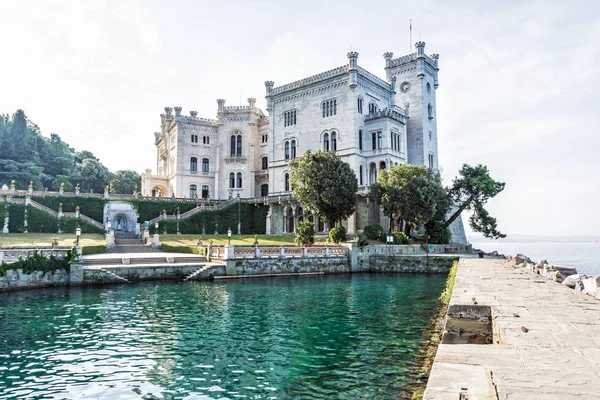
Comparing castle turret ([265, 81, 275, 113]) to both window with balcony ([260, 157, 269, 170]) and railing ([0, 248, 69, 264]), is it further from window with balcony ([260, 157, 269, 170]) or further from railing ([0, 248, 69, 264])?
railing ([0, 248, 69, 264])

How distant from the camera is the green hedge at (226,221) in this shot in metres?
51.8

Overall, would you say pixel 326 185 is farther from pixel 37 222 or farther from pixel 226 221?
pixel 37 222

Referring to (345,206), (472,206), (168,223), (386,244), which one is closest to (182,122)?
(168,223)

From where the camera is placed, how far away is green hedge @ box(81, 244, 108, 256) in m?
34.2

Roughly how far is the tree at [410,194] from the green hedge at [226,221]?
19.0m

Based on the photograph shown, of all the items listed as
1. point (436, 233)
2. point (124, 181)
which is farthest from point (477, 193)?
point (124, 181)

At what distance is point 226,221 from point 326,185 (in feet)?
60.8

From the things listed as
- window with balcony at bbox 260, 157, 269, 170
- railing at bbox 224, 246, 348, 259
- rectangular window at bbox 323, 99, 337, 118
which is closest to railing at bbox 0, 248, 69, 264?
railing at bbox 224, 246, 348, 259

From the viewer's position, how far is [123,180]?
270 ft

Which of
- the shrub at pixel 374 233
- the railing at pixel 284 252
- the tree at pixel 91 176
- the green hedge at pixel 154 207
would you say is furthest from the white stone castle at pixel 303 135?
the tree at pixel 91 176

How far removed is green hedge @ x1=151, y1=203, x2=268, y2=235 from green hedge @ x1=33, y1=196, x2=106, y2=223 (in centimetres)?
734

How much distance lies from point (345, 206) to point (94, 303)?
87.4 feet

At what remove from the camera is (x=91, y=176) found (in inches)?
3044

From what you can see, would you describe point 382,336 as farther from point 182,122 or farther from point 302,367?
point 182,122
